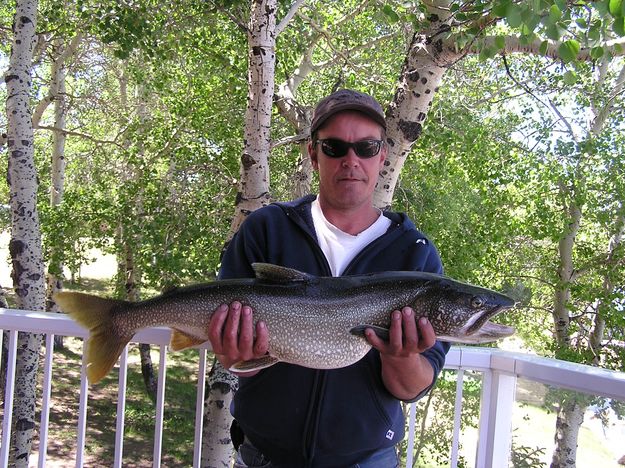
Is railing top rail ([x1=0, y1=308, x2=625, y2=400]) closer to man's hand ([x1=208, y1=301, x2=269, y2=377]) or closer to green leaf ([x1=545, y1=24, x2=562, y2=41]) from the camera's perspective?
man's hand ([x1=208, y1=301, x2=269, y2=377])

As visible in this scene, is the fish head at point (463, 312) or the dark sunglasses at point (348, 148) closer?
the fish head at point (463, 312)

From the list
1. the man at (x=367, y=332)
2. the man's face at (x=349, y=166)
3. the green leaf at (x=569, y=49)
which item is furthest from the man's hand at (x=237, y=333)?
the green leaf at (x=569, y=49)

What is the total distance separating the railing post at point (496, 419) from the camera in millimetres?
2975

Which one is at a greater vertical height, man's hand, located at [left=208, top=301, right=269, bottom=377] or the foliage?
the foliage

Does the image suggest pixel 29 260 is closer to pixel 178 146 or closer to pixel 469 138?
pixel 178 146

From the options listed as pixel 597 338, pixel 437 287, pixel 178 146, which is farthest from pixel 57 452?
pixel 597 338

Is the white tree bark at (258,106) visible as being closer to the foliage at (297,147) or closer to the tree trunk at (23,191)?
the foliage at (297,147)

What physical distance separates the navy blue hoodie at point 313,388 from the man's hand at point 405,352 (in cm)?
8

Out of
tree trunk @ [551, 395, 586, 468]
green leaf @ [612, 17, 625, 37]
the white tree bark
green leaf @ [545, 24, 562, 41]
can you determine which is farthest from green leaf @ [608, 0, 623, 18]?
the white tree bark

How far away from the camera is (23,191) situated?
21.0ft

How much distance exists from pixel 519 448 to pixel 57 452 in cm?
911

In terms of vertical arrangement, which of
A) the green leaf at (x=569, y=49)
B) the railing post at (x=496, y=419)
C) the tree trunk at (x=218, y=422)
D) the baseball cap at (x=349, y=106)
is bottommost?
the tree trunk at (x=218, y=422)

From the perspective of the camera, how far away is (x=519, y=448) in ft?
11.3

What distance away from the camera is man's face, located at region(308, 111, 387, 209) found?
2.21 metres
